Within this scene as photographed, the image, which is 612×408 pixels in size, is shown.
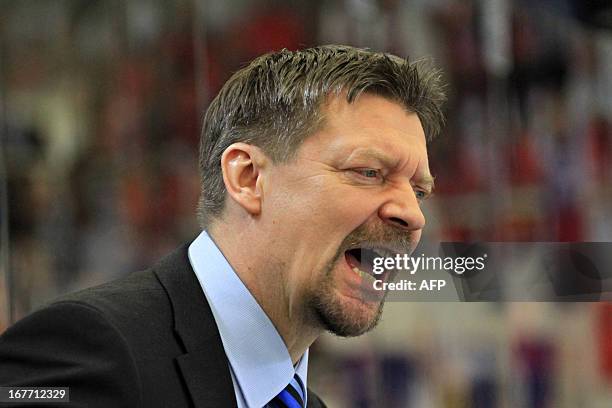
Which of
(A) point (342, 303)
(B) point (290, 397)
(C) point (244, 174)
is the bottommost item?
(B) point (290, 397)

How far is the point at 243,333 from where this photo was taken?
77 centimetres

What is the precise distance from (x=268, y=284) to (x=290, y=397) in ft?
0.38

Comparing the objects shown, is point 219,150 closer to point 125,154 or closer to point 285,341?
point 285,341

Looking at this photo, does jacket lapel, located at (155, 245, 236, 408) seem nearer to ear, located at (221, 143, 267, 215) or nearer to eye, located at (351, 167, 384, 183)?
ear, located at (221, 143, 267, 215)

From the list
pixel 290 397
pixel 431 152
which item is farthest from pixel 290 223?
pixel 431 152

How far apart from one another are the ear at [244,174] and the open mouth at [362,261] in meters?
0.10

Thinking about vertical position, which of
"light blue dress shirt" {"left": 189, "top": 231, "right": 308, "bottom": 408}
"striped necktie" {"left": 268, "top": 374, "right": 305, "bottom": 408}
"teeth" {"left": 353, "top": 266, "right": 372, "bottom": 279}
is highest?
"teeth" {"left": 353, "top": 266, "right": 372, "bottom": 279}

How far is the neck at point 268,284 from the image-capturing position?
0.79 metres

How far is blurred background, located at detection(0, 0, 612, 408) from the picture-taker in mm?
1306

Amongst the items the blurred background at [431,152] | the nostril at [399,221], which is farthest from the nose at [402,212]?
the blurred background at [431,152]

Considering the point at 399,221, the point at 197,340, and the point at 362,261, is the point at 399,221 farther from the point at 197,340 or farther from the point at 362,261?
the point at 197,340

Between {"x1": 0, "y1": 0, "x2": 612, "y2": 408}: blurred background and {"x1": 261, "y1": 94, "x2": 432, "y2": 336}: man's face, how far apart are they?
512 mm

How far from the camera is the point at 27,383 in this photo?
24.7 inches

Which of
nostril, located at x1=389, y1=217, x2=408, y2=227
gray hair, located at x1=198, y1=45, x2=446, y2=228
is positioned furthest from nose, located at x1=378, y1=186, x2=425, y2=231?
gray hair, located at x1=198, y1=45, x2=446, y2=228
